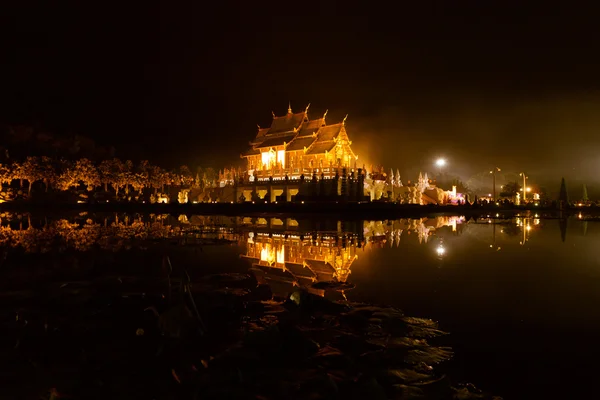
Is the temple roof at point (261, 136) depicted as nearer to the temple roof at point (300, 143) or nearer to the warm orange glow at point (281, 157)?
the warm orange glow at point (281, 157)

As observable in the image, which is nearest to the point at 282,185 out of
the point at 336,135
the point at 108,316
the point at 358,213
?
the point at 336,135

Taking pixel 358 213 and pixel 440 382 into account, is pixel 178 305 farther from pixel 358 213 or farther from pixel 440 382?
pixel 358 213

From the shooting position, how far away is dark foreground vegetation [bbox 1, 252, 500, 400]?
4.65 metres

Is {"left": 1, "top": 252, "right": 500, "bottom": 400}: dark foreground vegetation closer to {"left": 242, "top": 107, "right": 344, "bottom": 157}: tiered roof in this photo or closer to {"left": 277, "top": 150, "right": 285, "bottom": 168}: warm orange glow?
{"left": 242, "top": 107, "right": 344, "bottom": 157}: tiered roof

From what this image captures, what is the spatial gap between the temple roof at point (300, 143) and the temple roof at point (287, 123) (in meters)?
3.18

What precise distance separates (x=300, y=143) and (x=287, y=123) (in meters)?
7.60

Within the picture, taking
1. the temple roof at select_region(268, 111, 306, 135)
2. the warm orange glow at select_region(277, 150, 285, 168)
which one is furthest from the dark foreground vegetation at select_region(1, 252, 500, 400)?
the temple roof at select_region(268, 111, 306, 135)

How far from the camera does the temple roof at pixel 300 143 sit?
54281mm

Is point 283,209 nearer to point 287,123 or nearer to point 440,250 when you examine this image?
point 287,123

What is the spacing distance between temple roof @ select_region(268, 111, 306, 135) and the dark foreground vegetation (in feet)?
173

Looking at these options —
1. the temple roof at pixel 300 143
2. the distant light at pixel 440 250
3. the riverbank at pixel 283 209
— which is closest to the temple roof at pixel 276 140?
the temple roof at pixel 300 143

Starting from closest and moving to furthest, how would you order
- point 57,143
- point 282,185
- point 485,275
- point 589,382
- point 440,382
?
point 440,382 → point 589,382 → point 485,275 → point 282,185 → point 57,143

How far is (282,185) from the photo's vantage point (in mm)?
49656

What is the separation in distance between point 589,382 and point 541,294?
4.55 m
